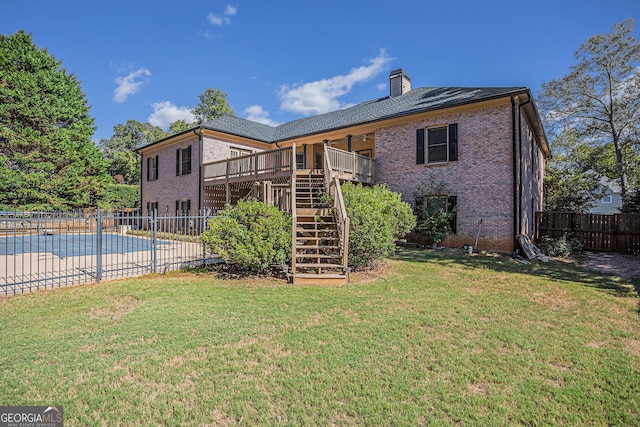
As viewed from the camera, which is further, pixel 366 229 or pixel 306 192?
pixel 306 192

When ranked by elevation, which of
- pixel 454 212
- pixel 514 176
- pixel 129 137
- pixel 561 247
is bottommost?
pixel 561 247

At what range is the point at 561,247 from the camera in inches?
430

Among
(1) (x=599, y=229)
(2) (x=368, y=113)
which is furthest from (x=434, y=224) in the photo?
(2) (x=368, y=113)

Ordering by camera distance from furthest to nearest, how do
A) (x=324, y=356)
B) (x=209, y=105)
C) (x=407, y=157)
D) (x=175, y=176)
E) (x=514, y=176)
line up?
(x=209, y=105), (x=175, y=176), (x=407, y=157), (x=514, y=176), (x=324, y=356)

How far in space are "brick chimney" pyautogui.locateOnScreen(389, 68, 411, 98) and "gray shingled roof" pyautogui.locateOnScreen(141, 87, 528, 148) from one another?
1.78ft

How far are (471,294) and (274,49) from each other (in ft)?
47.2

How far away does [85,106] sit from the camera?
2577cm

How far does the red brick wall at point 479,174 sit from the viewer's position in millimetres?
11344

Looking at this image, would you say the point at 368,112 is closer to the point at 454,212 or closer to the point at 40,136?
the point at 454,212

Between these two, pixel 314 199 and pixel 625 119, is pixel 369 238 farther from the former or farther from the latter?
pixel 625 119

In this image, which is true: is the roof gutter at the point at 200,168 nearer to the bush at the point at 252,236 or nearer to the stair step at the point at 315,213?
the stair step at the point at 315,213

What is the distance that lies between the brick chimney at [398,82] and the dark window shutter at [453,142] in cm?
596

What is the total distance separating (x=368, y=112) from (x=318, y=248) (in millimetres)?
11253
